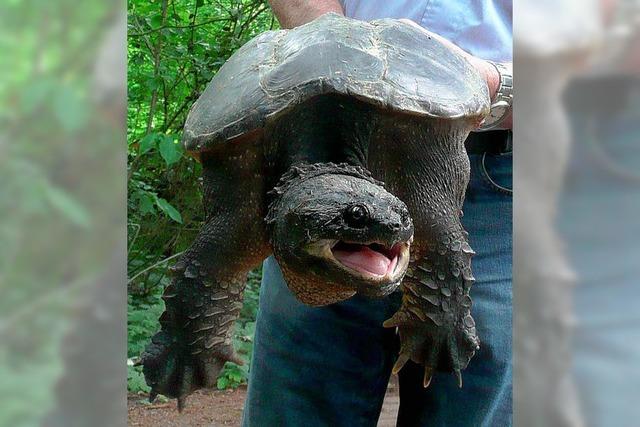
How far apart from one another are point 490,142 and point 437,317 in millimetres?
447

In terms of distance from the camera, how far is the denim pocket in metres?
1.62

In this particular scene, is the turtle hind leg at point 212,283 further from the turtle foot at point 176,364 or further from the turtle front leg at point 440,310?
the turtle front leg at point 440,310

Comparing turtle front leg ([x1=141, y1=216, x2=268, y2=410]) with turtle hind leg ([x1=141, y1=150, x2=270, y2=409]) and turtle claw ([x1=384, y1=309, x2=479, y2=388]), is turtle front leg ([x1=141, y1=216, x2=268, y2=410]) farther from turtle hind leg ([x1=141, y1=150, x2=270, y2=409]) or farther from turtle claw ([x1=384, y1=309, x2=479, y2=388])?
turtle claw ([x1=384, y1=309, x2=479, y2=388])

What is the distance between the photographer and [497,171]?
163 cm

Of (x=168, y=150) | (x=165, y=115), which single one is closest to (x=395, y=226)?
(x=168, y=150)

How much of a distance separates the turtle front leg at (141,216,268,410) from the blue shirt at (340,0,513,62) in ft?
1.65

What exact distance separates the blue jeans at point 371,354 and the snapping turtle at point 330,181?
0.31 metres

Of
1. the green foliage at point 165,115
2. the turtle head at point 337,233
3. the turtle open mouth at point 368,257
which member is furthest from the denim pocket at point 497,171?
the green foliage at point 165,115

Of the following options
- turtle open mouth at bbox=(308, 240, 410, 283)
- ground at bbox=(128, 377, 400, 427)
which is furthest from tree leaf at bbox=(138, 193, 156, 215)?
turtle open mouth at bbox=(308, 240, 410, 283)

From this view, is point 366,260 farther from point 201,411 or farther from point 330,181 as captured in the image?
point 201,411
